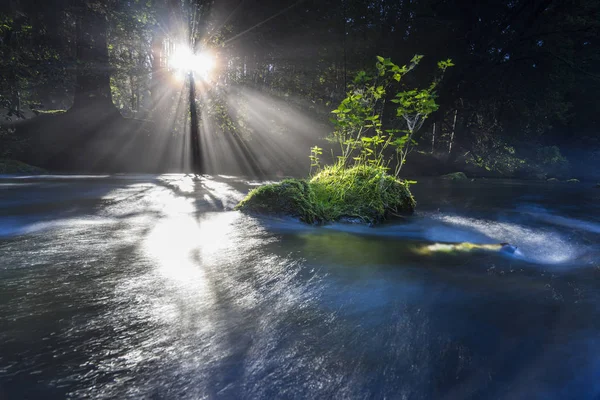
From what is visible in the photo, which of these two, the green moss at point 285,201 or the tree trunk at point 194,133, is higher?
the tree trunk at point 194,133

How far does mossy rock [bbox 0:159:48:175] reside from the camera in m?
10.5

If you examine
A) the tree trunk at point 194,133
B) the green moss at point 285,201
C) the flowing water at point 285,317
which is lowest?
the flowing water at point 285,317

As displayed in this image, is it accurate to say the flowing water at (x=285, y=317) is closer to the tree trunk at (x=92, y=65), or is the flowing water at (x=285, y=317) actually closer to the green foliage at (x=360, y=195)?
the green foliage at (x=360, y=195)

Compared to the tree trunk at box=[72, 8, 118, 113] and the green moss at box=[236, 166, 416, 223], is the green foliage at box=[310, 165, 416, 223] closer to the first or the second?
the green moss at box=[236, 166, 416, 223]

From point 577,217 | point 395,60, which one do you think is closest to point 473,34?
point 395,60

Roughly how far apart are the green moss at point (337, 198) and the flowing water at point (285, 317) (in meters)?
1.14

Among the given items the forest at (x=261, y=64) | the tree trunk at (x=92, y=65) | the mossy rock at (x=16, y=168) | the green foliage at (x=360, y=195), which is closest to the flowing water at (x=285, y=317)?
the green foliage at (x=360, y=195)

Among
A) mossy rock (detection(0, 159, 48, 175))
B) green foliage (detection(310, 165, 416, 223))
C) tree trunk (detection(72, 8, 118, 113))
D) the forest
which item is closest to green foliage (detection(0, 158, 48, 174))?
mossy rock (detection(0, 159, 48, 175))

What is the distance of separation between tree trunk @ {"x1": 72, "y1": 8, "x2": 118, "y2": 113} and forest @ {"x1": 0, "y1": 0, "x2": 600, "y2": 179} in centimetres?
5

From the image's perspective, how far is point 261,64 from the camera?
14.0m

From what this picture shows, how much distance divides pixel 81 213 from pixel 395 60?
14101 millimetres

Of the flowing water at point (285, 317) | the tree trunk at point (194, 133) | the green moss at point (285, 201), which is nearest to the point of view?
the flowing water at point (285, 317)

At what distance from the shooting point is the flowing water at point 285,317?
1.21m

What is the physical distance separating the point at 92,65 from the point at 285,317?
15.0 metres
